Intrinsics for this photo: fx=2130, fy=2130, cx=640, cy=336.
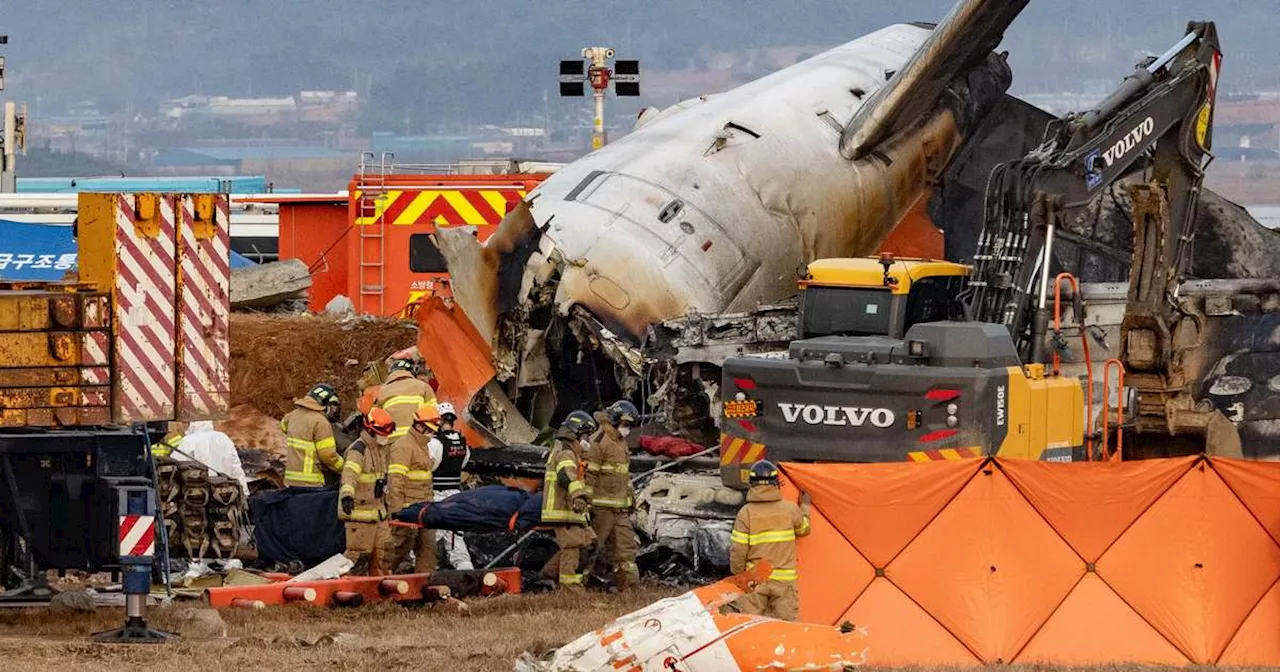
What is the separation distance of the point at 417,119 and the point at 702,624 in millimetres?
189271

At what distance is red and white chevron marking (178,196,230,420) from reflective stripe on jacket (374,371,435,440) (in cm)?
373

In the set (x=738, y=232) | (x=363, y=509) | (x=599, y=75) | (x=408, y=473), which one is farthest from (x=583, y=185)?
(x=599, y=75)

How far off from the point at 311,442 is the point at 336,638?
14.8ft

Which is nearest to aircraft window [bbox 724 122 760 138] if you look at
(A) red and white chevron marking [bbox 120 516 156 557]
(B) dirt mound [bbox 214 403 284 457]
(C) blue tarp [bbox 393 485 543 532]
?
(B) dirt mound [bbox 214 403 284 457]

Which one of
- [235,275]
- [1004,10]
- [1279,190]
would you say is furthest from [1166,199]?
[1279,190]

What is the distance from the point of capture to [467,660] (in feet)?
42.6

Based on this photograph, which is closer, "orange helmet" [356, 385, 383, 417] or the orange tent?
the orange tent

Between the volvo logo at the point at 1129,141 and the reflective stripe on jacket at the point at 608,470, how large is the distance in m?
5.66

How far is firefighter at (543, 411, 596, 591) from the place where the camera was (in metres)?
16.6

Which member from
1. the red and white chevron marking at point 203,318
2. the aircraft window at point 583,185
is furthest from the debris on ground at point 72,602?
the aircraft window at point 583,185

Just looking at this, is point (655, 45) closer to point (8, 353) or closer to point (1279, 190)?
point (1279, 190)

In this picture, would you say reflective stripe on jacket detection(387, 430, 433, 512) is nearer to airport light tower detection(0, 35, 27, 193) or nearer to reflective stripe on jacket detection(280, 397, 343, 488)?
reflective stripe on jacket detection(280, 397, 343, 488)

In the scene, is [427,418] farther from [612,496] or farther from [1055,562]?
[1055,562]

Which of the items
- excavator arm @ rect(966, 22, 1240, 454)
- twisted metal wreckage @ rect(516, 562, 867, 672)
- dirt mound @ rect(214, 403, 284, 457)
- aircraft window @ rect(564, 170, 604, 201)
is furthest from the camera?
dirt mound @ rect(214, 403, 284, 457)
